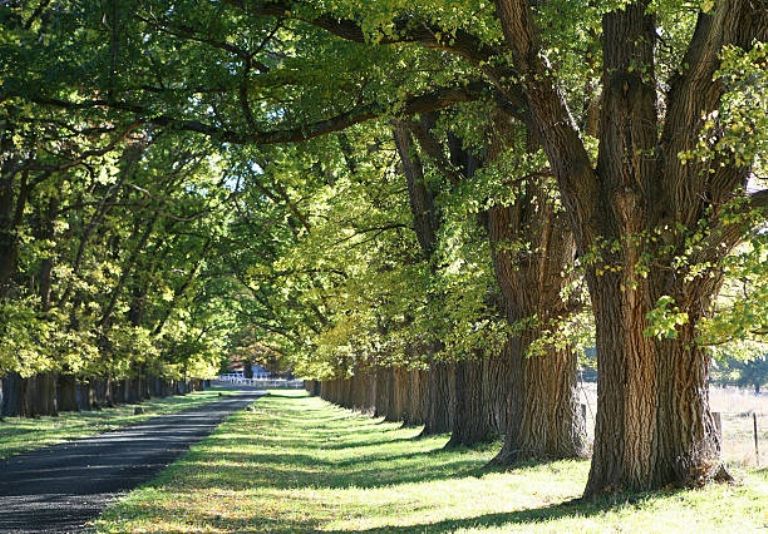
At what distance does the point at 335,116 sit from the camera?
1455 cm

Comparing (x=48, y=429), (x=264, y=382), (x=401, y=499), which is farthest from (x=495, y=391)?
(x=264, y=382)

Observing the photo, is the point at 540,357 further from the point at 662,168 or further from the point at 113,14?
the point at 113,14

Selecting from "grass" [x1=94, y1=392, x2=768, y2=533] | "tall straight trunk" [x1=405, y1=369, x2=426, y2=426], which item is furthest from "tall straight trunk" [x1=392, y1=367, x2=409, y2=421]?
"grass" [x1=94, y1=392, x2=768, y2=533]

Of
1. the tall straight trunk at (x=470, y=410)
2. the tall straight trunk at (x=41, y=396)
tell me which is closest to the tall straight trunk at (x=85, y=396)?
the tall straight trunk at (x=41, y=396)

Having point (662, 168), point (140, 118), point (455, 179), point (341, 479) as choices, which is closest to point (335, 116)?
point (140, 118)

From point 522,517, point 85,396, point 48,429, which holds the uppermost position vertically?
point 85,396

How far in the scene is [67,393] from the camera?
165 ft

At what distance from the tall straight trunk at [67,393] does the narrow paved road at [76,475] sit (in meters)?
17.9

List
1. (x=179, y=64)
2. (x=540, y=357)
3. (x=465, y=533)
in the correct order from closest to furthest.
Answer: (x=465, y=533), (x=179, y=64), (x=540, y=357)

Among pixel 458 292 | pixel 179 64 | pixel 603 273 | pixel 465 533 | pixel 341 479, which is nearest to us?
pixel 465 533

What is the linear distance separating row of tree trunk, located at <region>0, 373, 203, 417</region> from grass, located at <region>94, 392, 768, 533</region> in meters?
21.0

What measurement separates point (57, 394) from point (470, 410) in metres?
32.9

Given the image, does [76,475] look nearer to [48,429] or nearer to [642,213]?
[642,213]

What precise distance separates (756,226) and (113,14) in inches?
386
